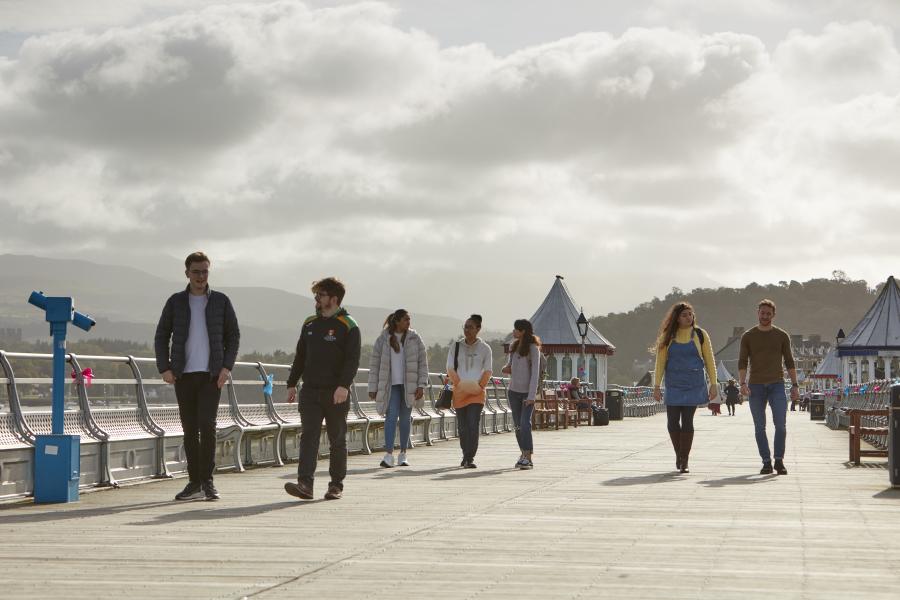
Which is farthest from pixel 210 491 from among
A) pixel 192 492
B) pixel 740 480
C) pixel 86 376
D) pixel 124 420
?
pixel 740 480

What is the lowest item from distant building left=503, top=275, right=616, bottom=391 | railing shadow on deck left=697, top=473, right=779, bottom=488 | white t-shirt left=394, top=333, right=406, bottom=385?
railing shadow on deck left=697, top=473, right=779, bottom=488

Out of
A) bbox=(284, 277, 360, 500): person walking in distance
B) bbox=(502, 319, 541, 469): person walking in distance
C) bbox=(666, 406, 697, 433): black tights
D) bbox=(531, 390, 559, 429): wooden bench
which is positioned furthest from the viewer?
bbox=(531, 390, 559, 429): wooden bench

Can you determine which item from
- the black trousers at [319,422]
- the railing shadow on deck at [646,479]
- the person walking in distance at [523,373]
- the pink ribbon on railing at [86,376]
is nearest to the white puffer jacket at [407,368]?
the person walking in distance at [523,373]

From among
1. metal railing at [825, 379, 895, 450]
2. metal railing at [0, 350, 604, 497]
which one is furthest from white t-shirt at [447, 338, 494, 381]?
metal railing at [825, 379, 895, 450]

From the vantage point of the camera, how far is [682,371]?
51.3 ft

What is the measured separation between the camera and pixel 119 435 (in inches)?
515

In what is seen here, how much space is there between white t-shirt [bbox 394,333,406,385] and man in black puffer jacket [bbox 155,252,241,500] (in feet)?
16.2

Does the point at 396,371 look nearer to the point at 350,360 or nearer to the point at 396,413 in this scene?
the point at 396,413

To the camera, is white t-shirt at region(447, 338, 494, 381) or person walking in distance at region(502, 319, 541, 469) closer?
person walking in distance at region(502, 319, 541, 469)

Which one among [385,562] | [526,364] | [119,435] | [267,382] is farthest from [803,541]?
[267,382]

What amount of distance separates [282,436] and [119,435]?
447 cm

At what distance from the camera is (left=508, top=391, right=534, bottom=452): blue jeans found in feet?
53.3

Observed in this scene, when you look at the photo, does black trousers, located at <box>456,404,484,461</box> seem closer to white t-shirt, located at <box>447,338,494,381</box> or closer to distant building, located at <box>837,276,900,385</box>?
white t-shirt, located at <box>447,338,494,381</box>

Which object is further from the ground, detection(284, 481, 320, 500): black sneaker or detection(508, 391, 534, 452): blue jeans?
detection(508, 391, 534, 452): blue jeans
